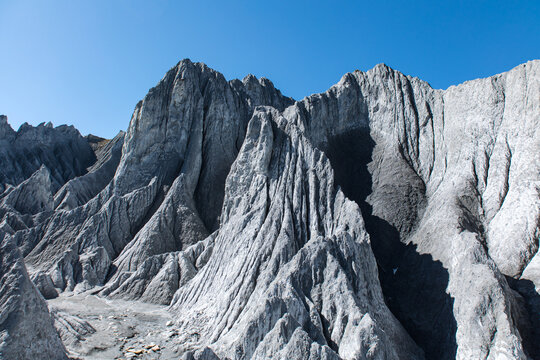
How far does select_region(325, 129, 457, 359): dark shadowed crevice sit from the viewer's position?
17.8 meters

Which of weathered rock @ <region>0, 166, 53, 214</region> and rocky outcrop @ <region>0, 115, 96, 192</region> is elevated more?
rocky outcrop @ <region>0, 115, 96, 192</region>

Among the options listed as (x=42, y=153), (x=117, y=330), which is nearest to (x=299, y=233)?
(x=117, y=330)

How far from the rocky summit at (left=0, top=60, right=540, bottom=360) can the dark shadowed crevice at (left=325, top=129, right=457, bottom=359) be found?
117 millimetres

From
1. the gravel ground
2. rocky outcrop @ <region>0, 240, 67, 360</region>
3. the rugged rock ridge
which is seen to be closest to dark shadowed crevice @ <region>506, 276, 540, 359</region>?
the rugged rock ridge

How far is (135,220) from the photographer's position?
40781 mm

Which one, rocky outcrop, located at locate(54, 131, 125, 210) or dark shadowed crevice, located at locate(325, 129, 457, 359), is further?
rocky outcrop, located at locate(54, 131, 125, 210)

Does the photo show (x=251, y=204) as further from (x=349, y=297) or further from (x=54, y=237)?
(x=54, y=237)

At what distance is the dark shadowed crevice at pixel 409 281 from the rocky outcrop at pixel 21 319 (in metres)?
15.5

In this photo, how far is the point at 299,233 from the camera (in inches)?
973

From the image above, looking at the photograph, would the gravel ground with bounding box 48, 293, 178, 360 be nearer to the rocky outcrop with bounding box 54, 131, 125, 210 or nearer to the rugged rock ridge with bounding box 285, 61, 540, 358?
the rugged rock ridge with bounding box 285, 61, 540, 358

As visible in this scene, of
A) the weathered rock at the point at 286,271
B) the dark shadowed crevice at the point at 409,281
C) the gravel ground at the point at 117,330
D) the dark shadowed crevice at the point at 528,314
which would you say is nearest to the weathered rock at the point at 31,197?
the gravel ground at the point at 117,330

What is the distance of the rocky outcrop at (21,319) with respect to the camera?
40.4 feet

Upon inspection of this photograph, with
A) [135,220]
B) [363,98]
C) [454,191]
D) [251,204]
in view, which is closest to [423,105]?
[363,98]

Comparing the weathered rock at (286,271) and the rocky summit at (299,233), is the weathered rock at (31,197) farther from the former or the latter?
the weathered rock at (286,271)
